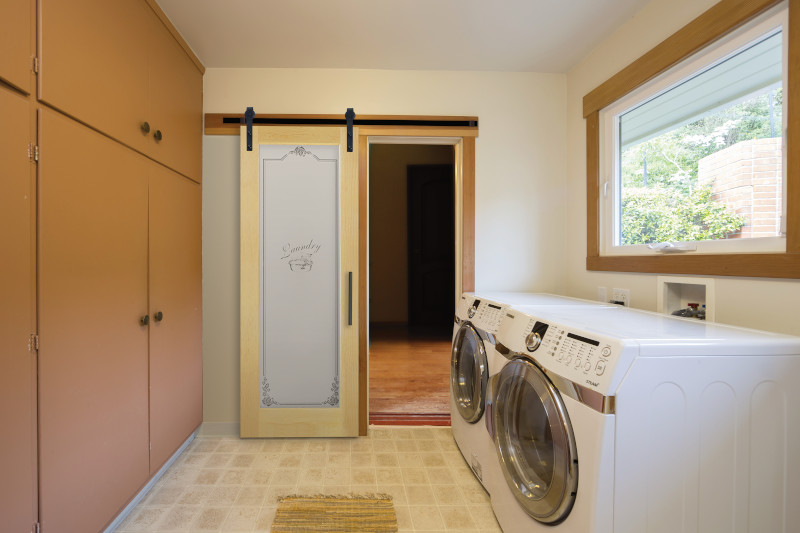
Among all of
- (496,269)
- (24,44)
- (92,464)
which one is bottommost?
(92,464)

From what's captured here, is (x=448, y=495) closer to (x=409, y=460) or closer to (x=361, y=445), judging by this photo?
(x=409, y=460)

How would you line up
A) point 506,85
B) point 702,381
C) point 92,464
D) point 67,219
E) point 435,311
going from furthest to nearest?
point 435,311, point 506,85, point 92,464, point 67,219, point 702,381

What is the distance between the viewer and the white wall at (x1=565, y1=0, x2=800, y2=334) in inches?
50.4

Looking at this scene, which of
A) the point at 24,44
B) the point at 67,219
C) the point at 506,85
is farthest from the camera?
the point at 506,85

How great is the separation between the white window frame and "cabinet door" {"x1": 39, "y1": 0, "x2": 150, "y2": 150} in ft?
7.68

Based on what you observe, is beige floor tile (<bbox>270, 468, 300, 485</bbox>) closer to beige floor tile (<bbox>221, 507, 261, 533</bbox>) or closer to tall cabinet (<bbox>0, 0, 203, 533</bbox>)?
beige floor tile (<bbox>221, 507, 261, 533</bbox>)

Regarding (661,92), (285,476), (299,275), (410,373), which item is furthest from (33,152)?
(410,373)

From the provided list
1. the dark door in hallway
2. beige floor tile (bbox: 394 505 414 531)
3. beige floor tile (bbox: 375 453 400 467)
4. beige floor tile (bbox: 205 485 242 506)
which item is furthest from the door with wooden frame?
the dark door in hallway

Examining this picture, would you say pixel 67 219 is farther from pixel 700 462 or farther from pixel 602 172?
pixel 602 172

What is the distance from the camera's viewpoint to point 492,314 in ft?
5.71

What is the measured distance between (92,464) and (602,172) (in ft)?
8.92

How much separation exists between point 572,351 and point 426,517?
1.09m

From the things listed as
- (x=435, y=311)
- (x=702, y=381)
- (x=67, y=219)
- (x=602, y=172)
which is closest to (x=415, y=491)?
(x=702, y=381)

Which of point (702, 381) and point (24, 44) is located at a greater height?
point (24, 44)
